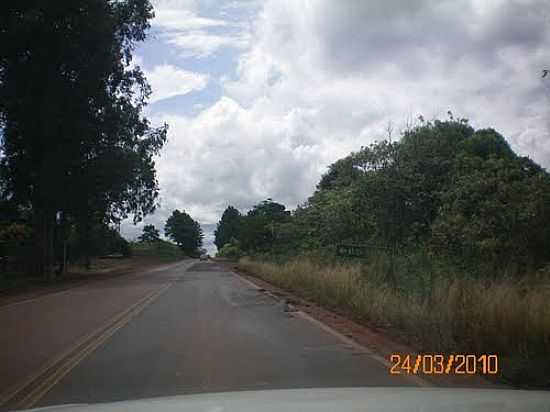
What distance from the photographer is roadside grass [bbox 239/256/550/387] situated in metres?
9.40

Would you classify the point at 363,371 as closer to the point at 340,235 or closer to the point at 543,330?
the point at 543,330

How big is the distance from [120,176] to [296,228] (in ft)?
42.1

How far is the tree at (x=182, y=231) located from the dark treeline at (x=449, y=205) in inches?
5536

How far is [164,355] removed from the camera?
423 inches

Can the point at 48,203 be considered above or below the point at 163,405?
above

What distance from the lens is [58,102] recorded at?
3450cm

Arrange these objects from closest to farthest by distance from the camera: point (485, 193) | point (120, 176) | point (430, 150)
Result: point (485, 193)
point (430, 150)
point (120, 176)

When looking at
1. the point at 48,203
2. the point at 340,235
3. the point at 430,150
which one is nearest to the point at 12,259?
the point at 48,203

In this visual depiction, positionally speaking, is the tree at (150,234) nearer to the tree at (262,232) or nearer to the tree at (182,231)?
the tree at (182,231)

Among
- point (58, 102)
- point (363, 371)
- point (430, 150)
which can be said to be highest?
point (58, 102)

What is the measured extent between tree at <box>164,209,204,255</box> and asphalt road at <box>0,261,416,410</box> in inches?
6247

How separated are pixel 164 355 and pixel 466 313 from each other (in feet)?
15.4
